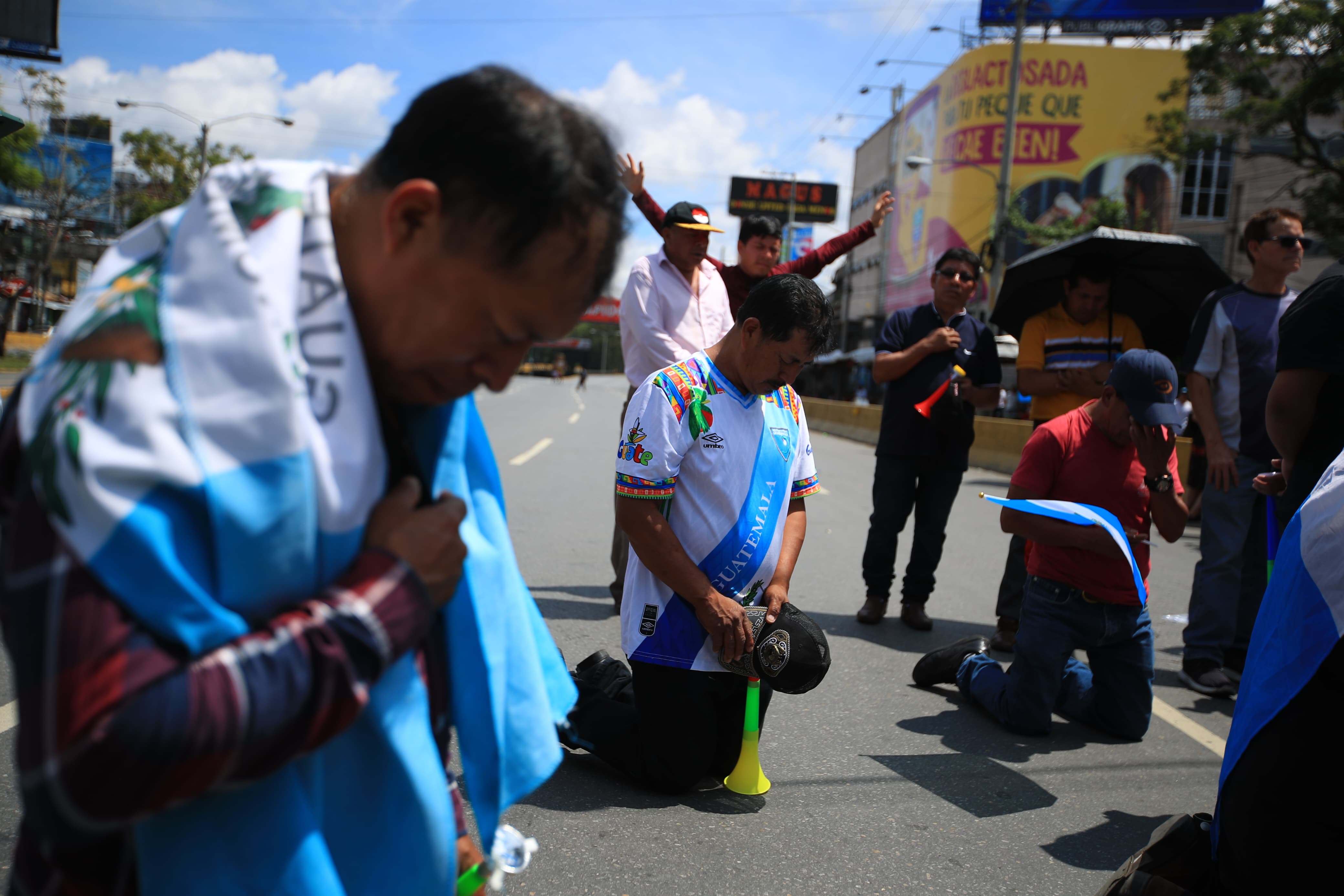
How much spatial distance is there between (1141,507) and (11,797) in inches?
161

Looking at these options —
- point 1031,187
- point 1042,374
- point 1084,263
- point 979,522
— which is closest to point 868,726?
point 1042,374

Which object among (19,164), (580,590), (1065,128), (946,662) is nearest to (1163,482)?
(946,662)

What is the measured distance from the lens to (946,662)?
175 inches

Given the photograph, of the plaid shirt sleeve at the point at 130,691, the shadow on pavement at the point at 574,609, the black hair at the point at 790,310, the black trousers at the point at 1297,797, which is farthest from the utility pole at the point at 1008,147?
the plaid shirt sleeve at the point at 130,691

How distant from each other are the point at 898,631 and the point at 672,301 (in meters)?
2.20

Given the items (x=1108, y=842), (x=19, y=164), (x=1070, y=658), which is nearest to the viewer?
(x=1108, y=842)

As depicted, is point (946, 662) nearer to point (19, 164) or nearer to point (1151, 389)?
point (1151, 389)

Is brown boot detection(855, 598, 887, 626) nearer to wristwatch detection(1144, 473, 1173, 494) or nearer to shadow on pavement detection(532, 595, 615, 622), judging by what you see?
shadow on pavement detection(532, 595, 615, 622)

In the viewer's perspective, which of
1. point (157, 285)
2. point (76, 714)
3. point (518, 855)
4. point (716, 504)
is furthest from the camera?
point (716, 504)

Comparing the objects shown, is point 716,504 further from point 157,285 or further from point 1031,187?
point 1031,187

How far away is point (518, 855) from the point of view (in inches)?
56.6

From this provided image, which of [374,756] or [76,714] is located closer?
[76,714]

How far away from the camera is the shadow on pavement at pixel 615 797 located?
3078 mm

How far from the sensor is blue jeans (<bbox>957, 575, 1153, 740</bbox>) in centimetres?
394
